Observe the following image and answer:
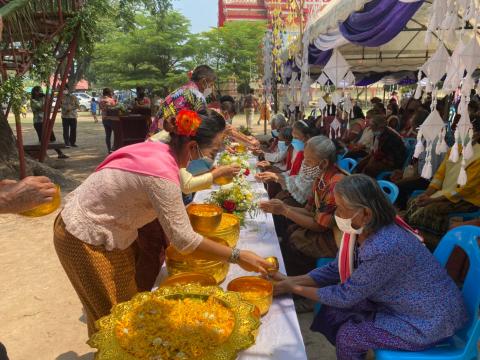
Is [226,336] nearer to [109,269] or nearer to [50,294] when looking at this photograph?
[109,269]

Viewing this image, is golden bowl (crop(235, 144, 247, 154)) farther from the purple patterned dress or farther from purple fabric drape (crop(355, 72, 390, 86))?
purple fabric drape (crop(355, 72, 390, 86))

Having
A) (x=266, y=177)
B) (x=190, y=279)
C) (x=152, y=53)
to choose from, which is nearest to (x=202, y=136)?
(x=190, y=279)

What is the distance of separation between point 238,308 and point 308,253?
1438 mm

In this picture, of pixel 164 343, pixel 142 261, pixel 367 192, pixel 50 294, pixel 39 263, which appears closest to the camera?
pixel 164 343

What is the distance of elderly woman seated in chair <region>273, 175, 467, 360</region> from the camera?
64.2 inches

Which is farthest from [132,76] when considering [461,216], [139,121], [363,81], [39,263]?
[461,216]

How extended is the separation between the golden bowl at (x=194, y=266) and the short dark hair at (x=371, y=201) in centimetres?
65

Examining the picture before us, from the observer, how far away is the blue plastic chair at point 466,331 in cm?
159

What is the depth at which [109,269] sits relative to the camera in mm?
1719

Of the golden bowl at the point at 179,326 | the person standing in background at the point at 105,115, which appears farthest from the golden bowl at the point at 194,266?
the person standing in background at the point at 105,115

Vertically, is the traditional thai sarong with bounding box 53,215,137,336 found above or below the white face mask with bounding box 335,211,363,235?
below

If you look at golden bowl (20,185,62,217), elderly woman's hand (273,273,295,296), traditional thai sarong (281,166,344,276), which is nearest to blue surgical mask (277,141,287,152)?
traditional thai sarong (281,166,344,276)

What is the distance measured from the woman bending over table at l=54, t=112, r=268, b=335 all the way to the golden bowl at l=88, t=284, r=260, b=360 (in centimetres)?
23

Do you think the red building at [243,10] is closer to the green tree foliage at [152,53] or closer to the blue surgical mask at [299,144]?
the green tree foliage at [152,53]
